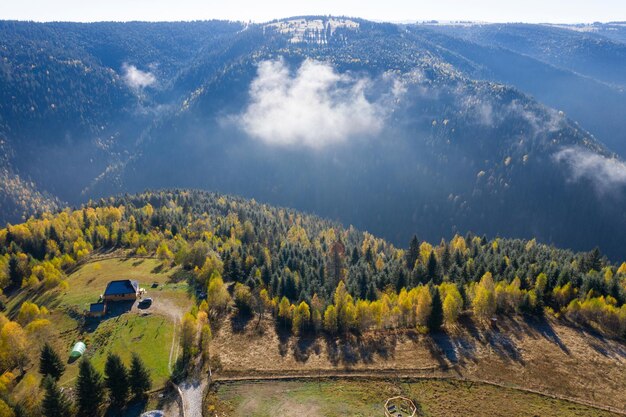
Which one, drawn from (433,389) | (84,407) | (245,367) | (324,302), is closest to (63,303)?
(84,407)

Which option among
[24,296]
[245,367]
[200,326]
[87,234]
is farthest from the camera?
[87,234]

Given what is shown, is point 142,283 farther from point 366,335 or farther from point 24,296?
point 366,335

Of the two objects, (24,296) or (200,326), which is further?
(24,296)

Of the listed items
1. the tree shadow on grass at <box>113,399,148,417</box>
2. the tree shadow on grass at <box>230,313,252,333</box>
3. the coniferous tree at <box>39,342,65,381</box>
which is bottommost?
the tree shadow on grass at <box>230,313,252,333</box>

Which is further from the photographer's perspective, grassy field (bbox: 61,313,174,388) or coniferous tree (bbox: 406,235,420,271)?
coniferous tree (bbox: 406,235,420,271)

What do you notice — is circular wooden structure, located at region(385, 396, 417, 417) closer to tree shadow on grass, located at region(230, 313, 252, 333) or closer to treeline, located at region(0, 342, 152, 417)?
tree shadow on grass, located at region(230, 313, 252, 333)

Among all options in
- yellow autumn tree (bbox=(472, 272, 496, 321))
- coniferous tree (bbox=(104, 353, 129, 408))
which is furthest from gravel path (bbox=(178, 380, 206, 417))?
yellow autumn tree (bbox=(472, 272, 496, 321))
